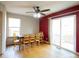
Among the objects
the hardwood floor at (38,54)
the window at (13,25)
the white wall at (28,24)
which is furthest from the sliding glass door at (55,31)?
the window at (13,25)

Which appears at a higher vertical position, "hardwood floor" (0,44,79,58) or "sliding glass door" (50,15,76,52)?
"sliding glass door" (50,15,76,52)

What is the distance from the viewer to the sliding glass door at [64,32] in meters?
4.97

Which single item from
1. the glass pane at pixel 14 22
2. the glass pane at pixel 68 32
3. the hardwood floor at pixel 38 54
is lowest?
the hardwood floor at pixel 38 54

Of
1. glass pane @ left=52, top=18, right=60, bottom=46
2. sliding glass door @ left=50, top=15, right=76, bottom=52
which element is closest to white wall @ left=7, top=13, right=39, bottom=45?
sliding glass door @ left=50, top=15, right=76, bottom=52

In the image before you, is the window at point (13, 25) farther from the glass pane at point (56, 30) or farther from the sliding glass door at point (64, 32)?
the glass pane at point (56, 30)

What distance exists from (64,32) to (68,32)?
0.38 meters

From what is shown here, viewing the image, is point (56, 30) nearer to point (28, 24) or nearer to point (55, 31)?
point (55, 31)

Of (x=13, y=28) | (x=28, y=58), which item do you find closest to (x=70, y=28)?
(x=28, y=58)

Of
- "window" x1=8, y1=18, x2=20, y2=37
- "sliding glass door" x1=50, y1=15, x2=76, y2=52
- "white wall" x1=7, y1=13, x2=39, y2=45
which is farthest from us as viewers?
"white wall" x1=7, y1=13, x2=39, y2=45

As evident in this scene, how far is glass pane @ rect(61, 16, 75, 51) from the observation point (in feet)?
16.5

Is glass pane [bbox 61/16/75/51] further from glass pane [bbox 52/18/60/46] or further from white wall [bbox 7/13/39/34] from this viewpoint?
white wall [bbox 7/13/39/34]

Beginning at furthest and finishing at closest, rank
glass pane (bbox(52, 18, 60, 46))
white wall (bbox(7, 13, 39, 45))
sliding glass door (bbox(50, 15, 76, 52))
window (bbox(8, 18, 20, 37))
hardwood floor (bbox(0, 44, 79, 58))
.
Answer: white wall (bbox(7, 13, 39, 45)) < window (bbox(8, 18, 20, 37)) < glass pane (bbox(52, 18, 60, 46)) < sliding glass door (bbox(50, 15, 76, 52)) < hardwood floor (bbox(0, 44, 79, 58))

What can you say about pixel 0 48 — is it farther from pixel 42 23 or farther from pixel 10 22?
pixel 42 23

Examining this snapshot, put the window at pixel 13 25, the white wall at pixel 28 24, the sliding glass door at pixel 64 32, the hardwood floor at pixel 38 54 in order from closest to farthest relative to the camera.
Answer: the hardwood floor at pixel 38 54, the sliding glass door at pixel 64 32, the window at pixel 13 25, the white wall at pixel 28 24
